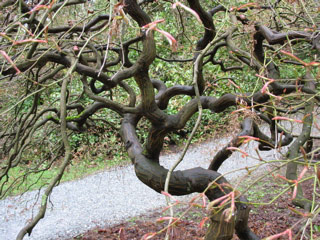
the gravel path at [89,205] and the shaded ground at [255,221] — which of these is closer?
the shaded ground at [255,221]

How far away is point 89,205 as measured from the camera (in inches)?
320

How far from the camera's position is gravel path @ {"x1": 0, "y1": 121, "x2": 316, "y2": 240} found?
276 inches

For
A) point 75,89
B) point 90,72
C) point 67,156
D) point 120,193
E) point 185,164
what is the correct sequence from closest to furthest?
point 67,156
point 90,72
point 75,89
point 120,193
point 185,164

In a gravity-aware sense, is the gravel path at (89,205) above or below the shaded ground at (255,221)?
above

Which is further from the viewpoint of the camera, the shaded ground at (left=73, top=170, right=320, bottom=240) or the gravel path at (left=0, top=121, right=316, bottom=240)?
the gravel path at (left=0, top=121, right=316, bottom=240)

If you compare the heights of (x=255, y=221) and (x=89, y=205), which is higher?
(x=89, y=205)

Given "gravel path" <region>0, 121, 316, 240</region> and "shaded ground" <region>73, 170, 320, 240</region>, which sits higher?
"gravel path" <region>0, 121, 316, 240</region>

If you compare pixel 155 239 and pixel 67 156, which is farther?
pixel 155 239

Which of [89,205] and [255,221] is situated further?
[89,205]

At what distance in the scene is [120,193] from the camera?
8.64 m

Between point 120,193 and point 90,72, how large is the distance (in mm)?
6277

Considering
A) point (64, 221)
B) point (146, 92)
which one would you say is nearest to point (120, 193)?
point (64, 221)

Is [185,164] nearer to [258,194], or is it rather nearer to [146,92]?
[258,194]

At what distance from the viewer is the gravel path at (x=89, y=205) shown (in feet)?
23.0
